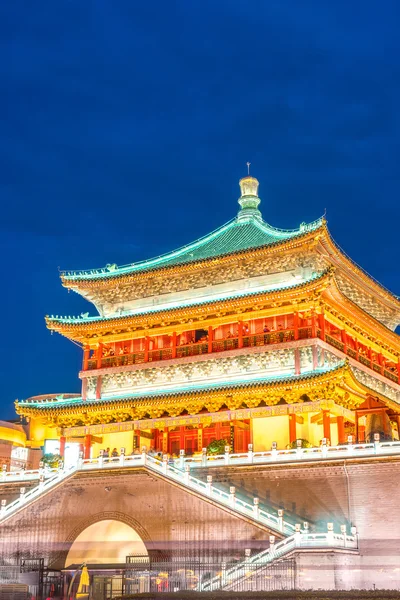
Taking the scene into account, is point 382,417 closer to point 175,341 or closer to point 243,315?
point 243,315

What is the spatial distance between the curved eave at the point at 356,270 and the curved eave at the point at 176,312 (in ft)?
9.13

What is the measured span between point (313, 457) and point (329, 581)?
5942 millimetres

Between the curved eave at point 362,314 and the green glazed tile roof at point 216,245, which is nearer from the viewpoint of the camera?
the curved eave at point 362,314

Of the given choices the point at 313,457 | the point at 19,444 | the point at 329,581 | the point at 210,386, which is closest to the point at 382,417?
the point at 313,457

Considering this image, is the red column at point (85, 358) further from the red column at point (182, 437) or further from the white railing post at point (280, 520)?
the white railing post at point (280, 520)

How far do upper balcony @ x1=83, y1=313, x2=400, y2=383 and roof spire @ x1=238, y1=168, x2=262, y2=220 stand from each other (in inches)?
362

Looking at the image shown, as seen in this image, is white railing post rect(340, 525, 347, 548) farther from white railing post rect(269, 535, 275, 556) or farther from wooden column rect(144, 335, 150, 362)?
wooden column rect(144, 335, 150, 362)

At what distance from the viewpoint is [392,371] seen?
1732 inches

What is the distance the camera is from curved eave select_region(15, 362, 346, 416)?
31.4 m

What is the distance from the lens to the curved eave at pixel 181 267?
1409 inches

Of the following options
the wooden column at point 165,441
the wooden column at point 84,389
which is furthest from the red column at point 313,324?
the wooden column at point 84,389

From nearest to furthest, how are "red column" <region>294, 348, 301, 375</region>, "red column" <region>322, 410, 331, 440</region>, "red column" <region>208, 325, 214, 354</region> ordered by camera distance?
1. "red column" <region>322, 410, 331, 440</region>
2. "red column" <region>294, 348, 301, 375</region>
3. "red column" <region>208, 325, 214, 354</region>

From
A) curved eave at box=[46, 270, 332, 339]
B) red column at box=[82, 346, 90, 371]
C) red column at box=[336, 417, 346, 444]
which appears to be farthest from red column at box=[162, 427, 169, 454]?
red column at box=[336, 417, 346, 444]

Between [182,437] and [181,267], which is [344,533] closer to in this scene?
[182,437]
